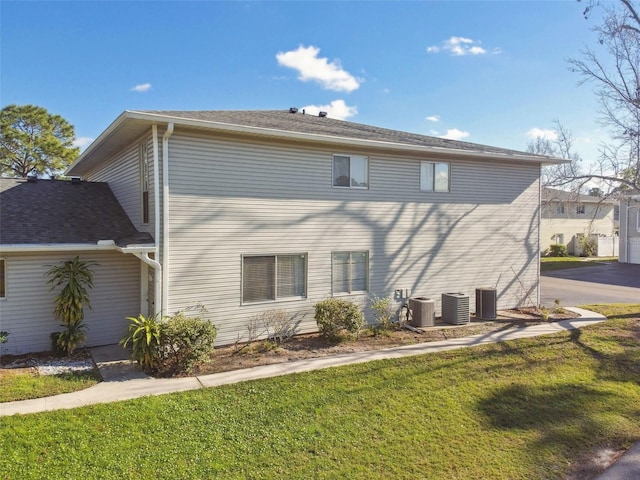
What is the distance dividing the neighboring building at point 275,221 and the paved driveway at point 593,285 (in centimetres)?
532

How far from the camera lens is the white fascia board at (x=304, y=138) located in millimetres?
7488

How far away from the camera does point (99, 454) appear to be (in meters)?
4.40

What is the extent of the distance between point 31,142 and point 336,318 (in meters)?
26.8

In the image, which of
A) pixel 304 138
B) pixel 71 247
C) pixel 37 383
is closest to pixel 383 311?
pixel 304 138

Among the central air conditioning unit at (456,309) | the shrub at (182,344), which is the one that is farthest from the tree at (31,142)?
the central air conditioning unit at (456,309)

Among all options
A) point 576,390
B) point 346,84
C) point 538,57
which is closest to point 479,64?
point 538,57

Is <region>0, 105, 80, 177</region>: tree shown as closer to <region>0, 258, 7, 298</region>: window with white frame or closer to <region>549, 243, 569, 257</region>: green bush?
<region>0, 258, 7, 298</region>: window with white frame

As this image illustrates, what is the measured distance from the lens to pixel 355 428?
524cm

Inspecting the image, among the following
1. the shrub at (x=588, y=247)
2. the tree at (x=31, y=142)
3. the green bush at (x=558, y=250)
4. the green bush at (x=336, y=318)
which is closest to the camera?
the green bush at (x=336, y=318)

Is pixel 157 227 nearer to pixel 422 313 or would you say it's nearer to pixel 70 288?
pixel 70 288

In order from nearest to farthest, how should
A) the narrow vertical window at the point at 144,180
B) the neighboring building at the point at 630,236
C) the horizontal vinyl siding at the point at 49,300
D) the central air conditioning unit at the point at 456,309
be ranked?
the horizontal vinyl siding at the point at 49,300, the narrow vertical window at the point at 144,180, the central air conditioning unit at the point at 456,309, the neighboring building at the point at 630,236

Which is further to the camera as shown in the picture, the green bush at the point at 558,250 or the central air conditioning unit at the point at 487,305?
the green bush at the point at 558,250

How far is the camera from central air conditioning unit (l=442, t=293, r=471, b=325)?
1066 centimetres

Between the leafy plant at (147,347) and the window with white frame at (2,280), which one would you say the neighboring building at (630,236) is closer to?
the leafy plant at (147,347)
